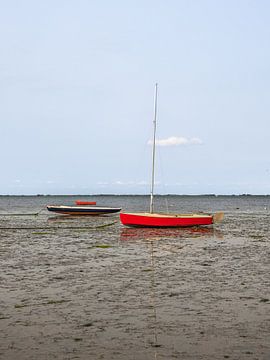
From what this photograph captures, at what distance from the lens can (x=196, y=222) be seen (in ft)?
144

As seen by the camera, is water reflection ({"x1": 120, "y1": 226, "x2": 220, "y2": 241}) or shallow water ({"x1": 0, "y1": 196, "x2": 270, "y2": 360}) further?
water reflection ({"x1": 120, "y1": 226, "x2": 220, "y2": 241})

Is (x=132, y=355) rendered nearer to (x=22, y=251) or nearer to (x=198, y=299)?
→ (x=198, y=299)

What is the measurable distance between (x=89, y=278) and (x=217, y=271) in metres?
5.81

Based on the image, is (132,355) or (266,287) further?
(266,287)

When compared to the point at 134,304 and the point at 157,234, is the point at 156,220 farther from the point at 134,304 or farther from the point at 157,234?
the point at 134,304

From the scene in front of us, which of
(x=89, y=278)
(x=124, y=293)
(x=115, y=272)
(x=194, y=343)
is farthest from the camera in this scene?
(x=115, y=272)

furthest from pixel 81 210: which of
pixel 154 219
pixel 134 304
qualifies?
pixel 134 304

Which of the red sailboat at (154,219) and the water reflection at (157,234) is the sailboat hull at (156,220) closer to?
the red sailboat at (154,219)

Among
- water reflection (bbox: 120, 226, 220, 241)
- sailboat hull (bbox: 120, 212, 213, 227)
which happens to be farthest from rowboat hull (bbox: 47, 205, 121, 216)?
sailboat hull (bbox: 120, 212, 213, 227)

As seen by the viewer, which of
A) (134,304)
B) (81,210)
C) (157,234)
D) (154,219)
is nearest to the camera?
(134,304)

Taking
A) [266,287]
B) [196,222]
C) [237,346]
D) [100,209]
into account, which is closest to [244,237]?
[196,222]

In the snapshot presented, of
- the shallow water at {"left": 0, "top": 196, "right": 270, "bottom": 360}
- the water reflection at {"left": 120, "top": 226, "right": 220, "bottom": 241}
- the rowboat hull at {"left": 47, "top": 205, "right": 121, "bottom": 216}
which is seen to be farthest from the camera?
the rowboat hull at {"left": 47, "top": 205, "right": 121, "bottom": 216}

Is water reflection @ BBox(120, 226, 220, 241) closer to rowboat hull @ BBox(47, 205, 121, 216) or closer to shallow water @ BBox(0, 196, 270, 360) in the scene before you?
shallow water @ BBox(0, 196, 270, 360)

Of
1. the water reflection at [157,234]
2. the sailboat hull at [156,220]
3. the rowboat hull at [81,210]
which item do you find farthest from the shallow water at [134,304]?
the rowboat hull at [81,210]
